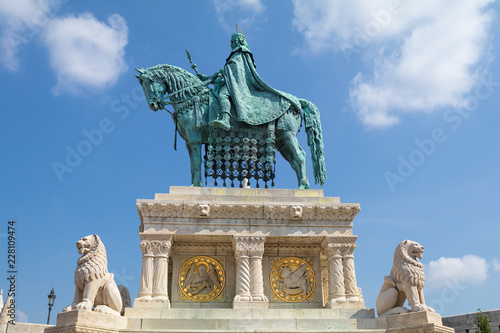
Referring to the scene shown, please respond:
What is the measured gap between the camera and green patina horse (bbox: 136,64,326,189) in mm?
19516

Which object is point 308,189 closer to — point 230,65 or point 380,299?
point 380,299

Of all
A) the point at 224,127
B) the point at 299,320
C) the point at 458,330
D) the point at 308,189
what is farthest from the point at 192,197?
the point at 458,330

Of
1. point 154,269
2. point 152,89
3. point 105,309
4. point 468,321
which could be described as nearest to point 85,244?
point 105,309

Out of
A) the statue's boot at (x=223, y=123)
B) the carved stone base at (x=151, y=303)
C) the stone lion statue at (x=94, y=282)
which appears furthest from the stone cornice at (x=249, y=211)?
the statue's boot at (x=223, y=123)

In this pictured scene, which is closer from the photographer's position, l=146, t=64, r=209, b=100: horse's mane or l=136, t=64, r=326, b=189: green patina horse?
l=136, t=64, r=326, b=189: green patina horse

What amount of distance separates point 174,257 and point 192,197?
2128 mm

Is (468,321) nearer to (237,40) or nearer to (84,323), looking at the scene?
(237,40)

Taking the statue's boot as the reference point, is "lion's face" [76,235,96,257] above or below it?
below

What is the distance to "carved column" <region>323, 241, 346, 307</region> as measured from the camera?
16.9m

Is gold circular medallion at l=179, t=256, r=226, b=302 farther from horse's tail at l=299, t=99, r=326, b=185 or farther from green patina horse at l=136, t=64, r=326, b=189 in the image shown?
horse's tail at l=299, t=99, r=326, b=185

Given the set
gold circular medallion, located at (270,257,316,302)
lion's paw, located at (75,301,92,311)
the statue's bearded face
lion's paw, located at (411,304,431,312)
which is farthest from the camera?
the statue's bearded face

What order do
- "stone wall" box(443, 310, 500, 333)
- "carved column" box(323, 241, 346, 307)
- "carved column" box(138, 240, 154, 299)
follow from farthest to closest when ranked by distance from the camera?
"stone wall" box(443, 310, 500, 333)
"carved column" box(323, 241, 346, 307)
"carved column" box(138, 240, 154, 299)

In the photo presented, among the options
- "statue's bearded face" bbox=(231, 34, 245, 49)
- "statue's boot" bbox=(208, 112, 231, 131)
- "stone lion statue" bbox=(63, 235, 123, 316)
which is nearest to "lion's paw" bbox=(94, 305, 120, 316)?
"stone lion statue" bbox=(63, 235, 123, 316)

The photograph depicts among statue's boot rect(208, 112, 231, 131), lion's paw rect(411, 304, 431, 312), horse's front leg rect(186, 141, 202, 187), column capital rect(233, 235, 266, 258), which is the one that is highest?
statue's boot rect(208, 112, 231, 131)
